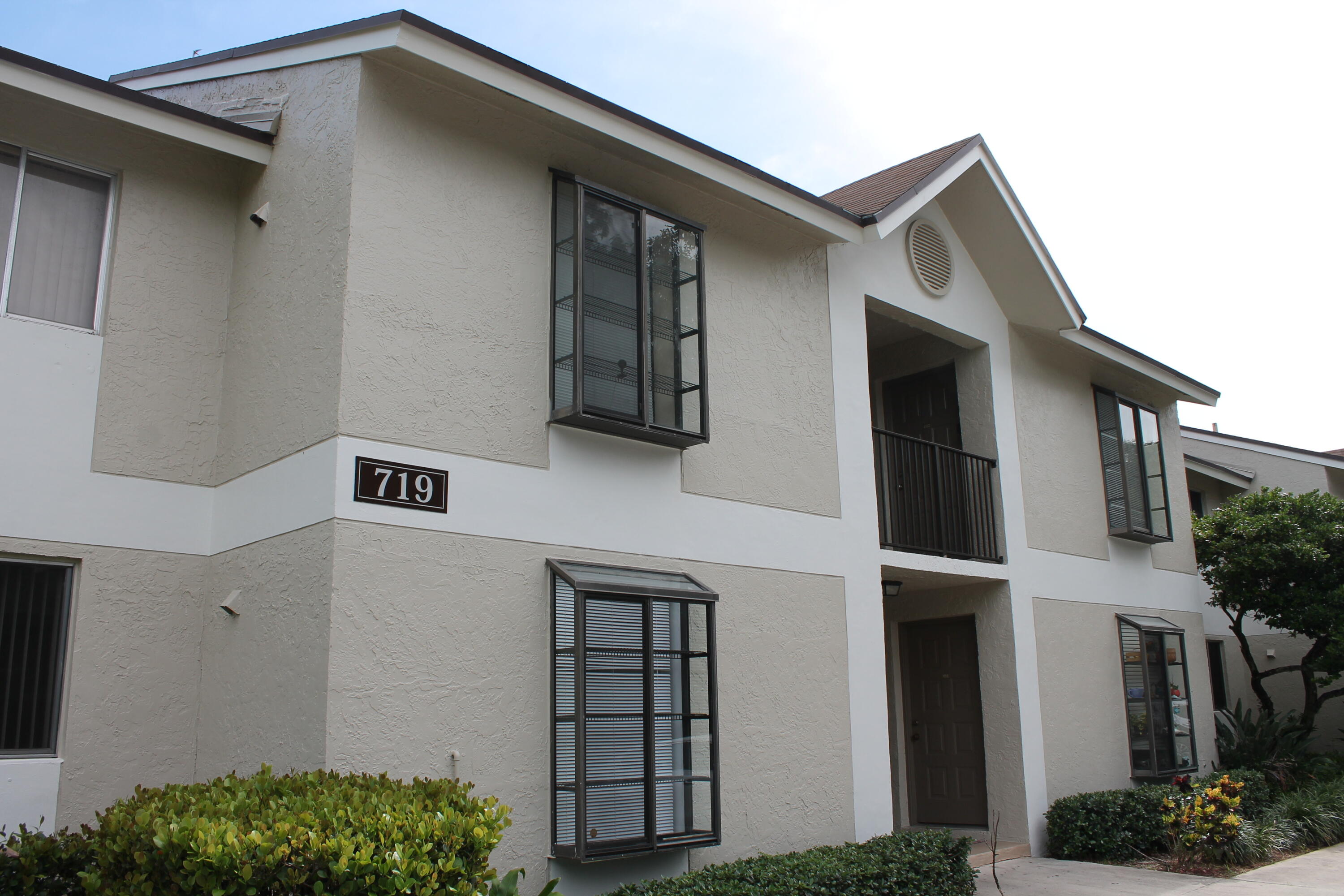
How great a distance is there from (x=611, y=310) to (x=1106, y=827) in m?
6.79

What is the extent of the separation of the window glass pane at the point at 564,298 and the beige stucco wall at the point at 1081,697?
601 centimetres

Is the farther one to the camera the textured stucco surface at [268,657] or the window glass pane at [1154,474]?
the window glass pane at [1154,474]

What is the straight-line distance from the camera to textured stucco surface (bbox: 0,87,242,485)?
6828 mm

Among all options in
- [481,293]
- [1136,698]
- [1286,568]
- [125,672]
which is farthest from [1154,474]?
[125,672]

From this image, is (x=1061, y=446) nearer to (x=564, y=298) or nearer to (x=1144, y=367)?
(x=1144, y=367)

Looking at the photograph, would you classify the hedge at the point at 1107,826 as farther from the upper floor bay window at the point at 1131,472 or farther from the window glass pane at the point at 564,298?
the window glass pane at the point at 564,298

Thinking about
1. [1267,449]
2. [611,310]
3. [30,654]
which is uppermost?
[1267,449]

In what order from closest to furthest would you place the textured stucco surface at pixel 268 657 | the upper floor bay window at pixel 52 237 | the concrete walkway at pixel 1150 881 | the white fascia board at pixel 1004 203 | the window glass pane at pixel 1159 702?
the textured stucco surface at pixel 268 657 → the upper floor bay window at pixel 52 237 → the concrete walkway at pixel 1150 881 → the white fascia board at pixel 1004 203 → the window glass pane at pixel 1159 702

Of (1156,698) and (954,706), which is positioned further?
(1156,698)

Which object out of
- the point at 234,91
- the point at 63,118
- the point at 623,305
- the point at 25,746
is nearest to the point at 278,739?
the point at 25,746

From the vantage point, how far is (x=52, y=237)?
6879mm

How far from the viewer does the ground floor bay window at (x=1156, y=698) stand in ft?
38.1

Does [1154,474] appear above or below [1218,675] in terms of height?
above

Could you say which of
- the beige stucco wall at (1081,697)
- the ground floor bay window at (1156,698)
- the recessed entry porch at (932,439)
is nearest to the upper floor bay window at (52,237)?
the recessed entry porch at (932,439)
